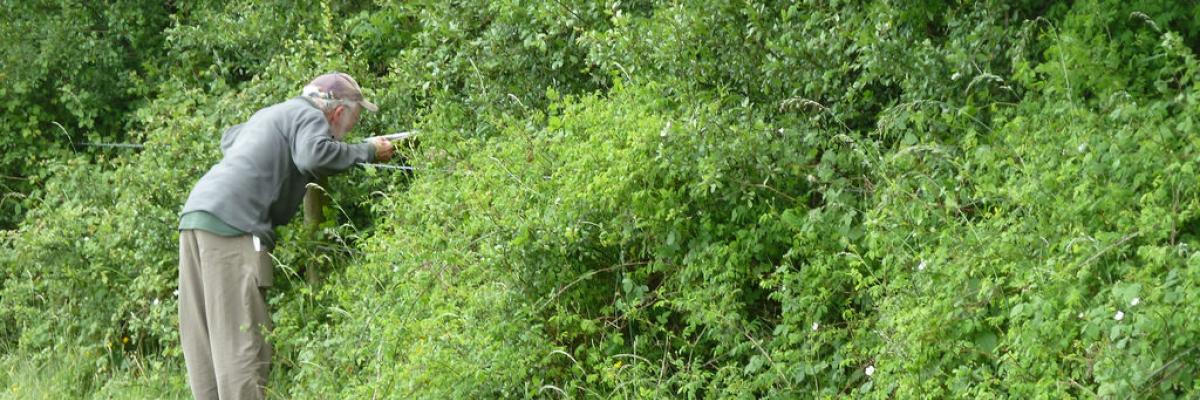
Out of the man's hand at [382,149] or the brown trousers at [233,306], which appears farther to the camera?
the man's hand at [382,149]

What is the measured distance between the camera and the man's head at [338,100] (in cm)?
861

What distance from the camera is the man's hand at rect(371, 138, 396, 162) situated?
855 cm

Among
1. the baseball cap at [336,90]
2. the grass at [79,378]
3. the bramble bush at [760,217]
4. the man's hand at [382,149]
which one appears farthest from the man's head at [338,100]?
the grass at [79,378]

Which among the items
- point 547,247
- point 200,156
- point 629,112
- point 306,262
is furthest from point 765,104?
point 200,156

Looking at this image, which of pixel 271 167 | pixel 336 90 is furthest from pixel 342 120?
pixel 271 167

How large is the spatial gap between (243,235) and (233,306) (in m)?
0.35

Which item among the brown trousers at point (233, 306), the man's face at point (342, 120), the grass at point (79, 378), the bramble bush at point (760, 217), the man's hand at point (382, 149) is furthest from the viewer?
the grass at point (79, 378)

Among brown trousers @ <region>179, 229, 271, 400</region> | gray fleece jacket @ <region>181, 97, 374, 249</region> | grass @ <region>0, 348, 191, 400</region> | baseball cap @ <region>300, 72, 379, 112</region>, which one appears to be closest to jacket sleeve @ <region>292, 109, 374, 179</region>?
gray fleece jacket @ <region>181, 97, 374, 249</region>

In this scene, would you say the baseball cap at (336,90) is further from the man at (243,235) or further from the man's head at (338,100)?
the man at (243,235)

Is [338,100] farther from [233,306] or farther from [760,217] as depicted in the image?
[760,217]

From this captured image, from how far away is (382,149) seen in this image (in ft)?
28.1

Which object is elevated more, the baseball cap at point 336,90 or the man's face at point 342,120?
the baseball cap at point 336,90

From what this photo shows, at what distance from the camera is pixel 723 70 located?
317 inches

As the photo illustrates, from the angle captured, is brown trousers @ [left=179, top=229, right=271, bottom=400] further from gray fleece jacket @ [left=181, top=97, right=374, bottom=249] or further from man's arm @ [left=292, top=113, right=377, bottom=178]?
man's arm @ [left=292, top=113, right=377, bottom=178]
